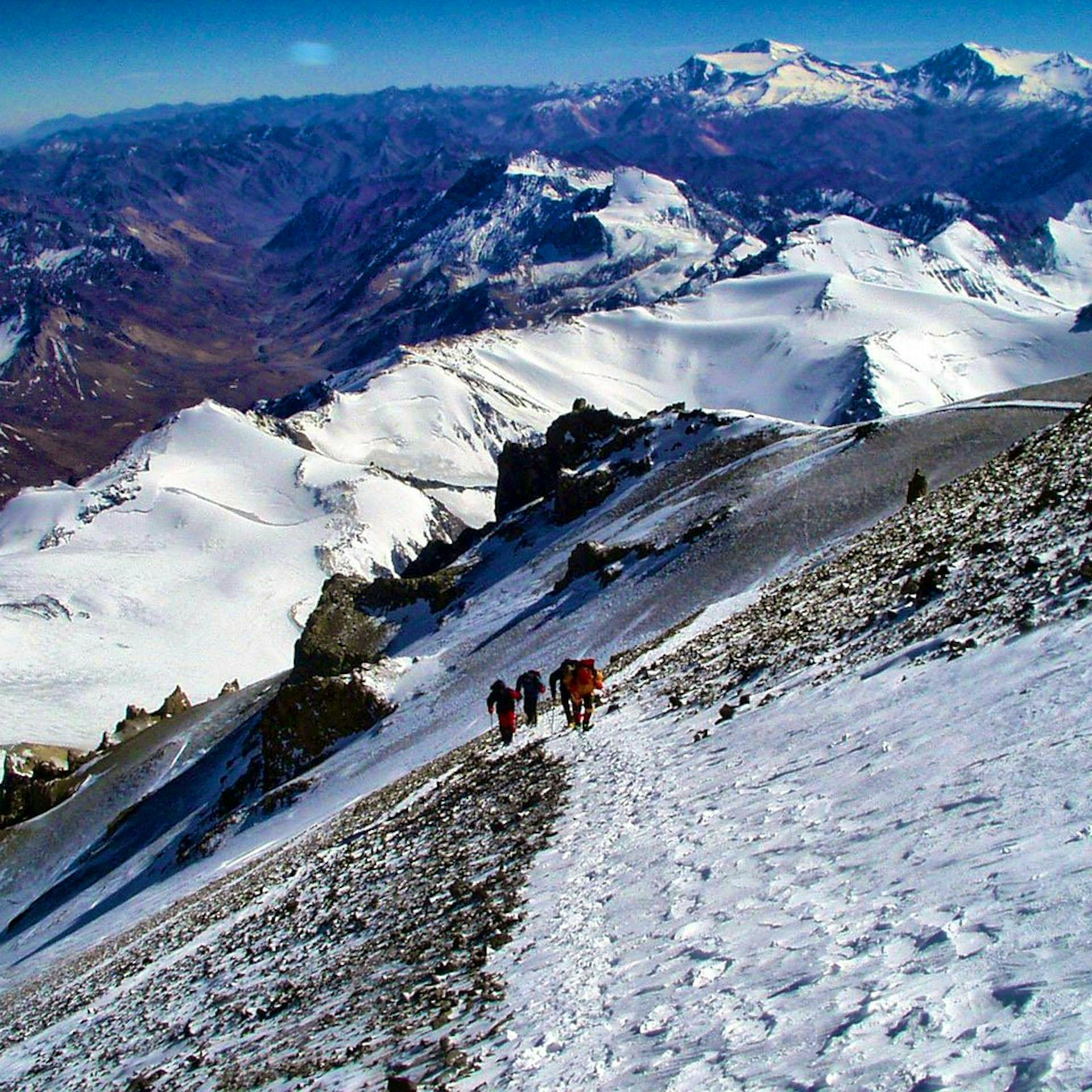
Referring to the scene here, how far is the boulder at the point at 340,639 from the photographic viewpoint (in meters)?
53.5

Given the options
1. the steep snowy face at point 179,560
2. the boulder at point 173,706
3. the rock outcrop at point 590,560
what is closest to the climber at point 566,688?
the rock outcrop at point 590,560

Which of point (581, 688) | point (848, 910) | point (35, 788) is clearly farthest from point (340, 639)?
point (848, 910)

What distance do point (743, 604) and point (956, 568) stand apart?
12.4 metres

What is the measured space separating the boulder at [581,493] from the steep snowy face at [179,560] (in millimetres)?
71287

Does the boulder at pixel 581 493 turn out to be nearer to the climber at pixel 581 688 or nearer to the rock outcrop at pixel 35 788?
the rock outcrop at pixel 35 788

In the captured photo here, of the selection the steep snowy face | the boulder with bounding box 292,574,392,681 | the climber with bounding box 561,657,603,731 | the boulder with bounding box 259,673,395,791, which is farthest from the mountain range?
the steep snowy face

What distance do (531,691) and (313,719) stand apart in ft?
68.6

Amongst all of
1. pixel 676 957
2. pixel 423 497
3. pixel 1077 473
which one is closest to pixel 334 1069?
pixel 676 957

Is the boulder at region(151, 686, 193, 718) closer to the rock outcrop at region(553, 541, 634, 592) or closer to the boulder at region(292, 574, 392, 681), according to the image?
the boulder at region(292, 574, 392, 681)

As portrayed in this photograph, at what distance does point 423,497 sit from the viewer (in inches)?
6850

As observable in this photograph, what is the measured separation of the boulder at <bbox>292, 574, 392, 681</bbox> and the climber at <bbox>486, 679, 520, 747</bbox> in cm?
2862

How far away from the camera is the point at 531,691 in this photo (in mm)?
24609

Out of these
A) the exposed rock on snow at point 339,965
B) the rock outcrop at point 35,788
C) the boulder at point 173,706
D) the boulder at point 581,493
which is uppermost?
the boulder at point 581,493

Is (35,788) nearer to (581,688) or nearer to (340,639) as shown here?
(340,639)
